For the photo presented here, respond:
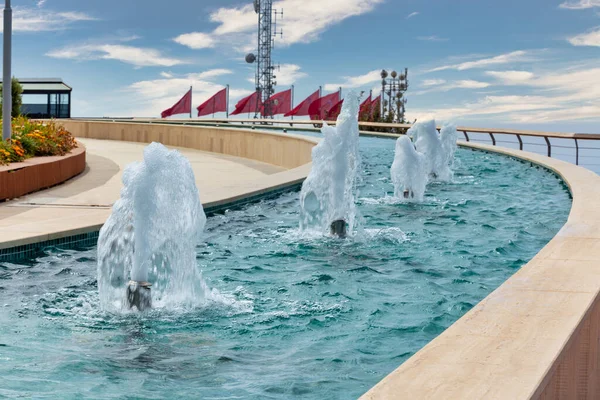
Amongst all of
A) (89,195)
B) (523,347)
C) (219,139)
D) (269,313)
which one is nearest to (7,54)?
(89,195)

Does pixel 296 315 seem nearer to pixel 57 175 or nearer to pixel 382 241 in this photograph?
pixel 382 241

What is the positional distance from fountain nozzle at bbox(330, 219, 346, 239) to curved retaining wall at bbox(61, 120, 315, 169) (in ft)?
33.7

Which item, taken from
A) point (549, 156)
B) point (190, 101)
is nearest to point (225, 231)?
point (549, 156)

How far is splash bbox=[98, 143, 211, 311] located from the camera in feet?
20.6

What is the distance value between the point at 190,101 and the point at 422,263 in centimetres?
5098

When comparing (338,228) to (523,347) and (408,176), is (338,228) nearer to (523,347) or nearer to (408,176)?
(408,176)

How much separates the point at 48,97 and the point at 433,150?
129 feet

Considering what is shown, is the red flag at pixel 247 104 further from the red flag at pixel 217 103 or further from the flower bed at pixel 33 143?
the flower bed at pixel 33 143

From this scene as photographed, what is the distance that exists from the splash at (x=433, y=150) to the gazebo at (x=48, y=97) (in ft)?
122

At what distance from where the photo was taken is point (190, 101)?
57.7 m

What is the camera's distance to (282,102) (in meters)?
56.9

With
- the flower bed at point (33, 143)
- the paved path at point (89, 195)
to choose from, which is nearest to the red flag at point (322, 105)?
the paved path at point (89, 195)

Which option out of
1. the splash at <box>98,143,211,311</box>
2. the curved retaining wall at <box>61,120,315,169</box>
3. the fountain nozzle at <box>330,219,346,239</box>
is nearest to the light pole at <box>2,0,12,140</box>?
the curved retaining wall at <box>61,120,315,169</box>

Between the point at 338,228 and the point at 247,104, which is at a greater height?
the point at 247,104
